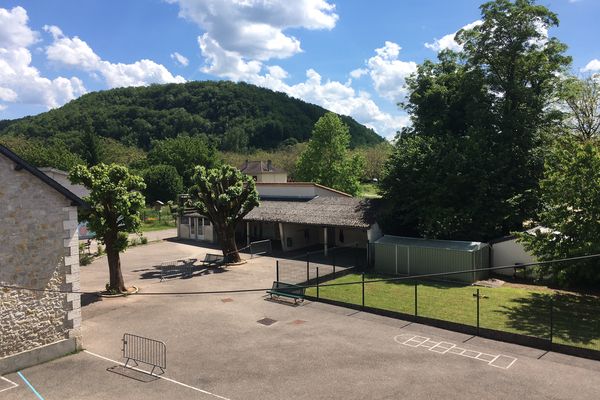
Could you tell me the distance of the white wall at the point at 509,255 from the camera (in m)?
25.1

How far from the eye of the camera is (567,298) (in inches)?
834

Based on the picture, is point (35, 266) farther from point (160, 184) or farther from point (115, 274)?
point (160, 184)

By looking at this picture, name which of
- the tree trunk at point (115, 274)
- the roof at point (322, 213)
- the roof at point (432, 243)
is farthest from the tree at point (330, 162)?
the tree trunk at point (115, 274)

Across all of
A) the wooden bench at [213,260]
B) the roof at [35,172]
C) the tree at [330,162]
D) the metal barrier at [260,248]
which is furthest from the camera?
the tree at [330,162]

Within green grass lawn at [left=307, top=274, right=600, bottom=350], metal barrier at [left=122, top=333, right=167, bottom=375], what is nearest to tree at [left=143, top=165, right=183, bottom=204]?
green grass lawn at [left=307, top=274, right=600, bottom=350]

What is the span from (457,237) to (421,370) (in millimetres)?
15340

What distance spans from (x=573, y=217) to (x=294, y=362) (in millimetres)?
14067

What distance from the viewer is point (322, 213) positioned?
3325 cm

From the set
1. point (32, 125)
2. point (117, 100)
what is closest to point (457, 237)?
point (32, 125)

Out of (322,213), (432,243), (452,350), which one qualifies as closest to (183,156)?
(322,213)

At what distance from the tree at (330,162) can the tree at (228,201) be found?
95.5ft

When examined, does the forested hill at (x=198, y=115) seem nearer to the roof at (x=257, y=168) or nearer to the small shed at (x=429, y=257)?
the roof at (x=257, y=168)

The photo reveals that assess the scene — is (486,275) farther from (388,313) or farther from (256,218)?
(256,218)

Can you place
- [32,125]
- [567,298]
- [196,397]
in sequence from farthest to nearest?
[32,125] < [567,298] < [196,397]
